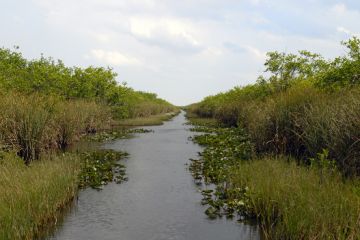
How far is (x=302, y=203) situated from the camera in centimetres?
985

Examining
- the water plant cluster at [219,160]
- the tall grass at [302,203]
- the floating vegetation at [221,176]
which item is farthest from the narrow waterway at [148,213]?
the tall grass at [302,203]

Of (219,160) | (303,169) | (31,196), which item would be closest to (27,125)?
(31,196)

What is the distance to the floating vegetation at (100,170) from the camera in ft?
53.2

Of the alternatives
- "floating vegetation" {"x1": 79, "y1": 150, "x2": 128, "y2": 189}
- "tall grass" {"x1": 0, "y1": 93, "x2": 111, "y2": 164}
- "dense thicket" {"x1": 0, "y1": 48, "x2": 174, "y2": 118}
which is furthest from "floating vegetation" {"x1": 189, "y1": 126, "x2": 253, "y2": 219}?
"dense thicket" {"x1": 0, "y1": 48, "x2": 174, "y2": 118}

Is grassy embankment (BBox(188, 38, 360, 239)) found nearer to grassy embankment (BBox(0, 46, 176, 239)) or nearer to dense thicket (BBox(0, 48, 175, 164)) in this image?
grassy embankment (BBox(0, 46, 176, 239))

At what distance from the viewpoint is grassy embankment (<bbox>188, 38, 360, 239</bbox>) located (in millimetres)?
9156

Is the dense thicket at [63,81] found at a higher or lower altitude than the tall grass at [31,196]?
higher

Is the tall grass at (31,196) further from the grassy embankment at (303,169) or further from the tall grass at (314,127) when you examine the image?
the tall grass at (314,127)

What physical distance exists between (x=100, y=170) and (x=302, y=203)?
37.2 feet

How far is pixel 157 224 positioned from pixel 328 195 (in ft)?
17.1

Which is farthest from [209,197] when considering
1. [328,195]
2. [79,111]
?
[79,111]

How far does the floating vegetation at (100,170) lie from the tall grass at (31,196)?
173cm

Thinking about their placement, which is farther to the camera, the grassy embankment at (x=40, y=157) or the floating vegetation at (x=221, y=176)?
the floating vegetation at (x=221, y=176)

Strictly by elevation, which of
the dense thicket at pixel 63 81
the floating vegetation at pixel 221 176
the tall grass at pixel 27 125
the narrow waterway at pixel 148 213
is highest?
the dense thicket at pixel 63 81
